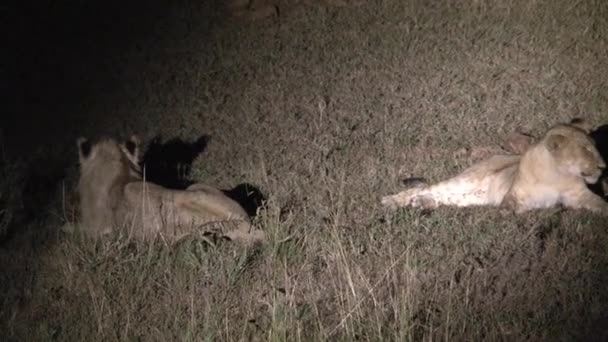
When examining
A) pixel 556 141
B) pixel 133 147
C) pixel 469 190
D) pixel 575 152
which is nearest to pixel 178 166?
pixel 133 147

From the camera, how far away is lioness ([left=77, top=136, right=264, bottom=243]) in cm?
602

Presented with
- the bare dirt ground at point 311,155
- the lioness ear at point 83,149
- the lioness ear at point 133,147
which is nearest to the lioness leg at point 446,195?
the bare dirt ground at point 311,155

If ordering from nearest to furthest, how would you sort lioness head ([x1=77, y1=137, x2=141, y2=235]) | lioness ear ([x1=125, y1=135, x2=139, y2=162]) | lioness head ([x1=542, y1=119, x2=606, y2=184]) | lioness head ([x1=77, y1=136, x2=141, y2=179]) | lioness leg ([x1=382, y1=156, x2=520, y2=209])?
lioness head ([x1=542, y1=119, x2=606, y2=184]) < lioness head ([x1=77, y1=137, x2=141, y2=235]) < lioness head ([x1=77, y1=136, x2=141, y2=179]) < lioness ear ([x1=125, y1=135, x2=139, y2=162]) < lioness leg ([x1=382, y1=156, x2=520, y2=209])

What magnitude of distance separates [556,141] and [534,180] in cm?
42

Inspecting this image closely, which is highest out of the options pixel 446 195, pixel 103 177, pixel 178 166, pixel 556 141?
pixel 556 141

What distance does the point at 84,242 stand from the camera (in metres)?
5.92

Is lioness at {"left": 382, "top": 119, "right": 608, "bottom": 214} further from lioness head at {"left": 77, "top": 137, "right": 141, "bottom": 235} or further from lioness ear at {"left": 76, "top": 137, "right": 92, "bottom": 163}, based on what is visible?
lioness ear at {"left": 76, "top": 137, "right": 92, "bottom": 163}

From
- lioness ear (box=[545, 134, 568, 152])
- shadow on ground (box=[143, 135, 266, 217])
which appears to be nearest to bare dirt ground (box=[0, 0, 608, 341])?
shadow on ground (box=[143, 135, 266, 217])

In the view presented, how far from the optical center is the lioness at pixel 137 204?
6.02m

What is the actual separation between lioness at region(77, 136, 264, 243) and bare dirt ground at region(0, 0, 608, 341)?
8.1 inches

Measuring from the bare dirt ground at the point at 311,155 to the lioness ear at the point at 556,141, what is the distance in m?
0.64

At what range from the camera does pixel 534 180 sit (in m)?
6.85

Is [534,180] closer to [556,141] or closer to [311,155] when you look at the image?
[556,141]

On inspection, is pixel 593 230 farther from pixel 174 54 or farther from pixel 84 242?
pixel 174 54
